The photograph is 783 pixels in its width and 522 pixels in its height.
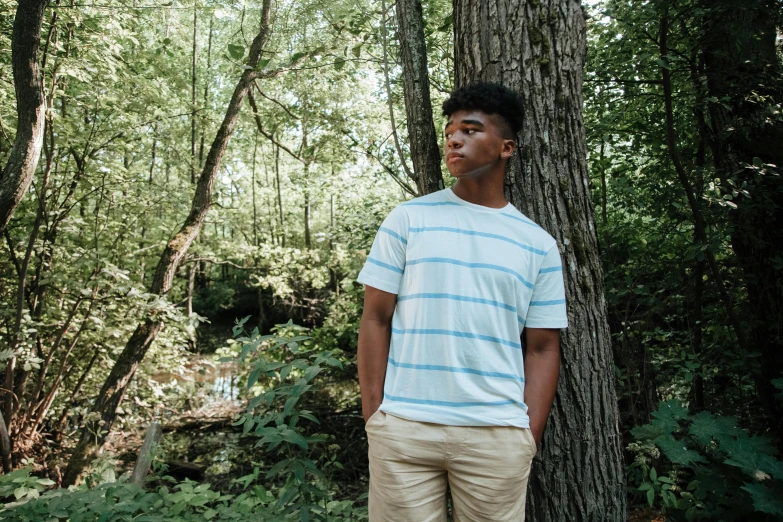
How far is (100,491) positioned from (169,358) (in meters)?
4.76

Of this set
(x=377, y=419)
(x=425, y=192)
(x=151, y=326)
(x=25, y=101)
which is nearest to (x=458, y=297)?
(x=377, y=419)

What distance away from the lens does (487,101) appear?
1.87 meters

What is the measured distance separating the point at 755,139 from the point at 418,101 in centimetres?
253

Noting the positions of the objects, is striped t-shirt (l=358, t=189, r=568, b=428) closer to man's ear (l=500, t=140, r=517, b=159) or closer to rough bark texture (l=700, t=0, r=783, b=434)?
man's ear (l=500, t=140, r=517, b=159)

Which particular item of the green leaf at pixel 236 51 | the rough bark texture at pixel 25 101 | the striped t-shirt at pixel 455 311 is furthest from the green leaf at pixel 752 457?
the rough bark texture at pixel 25 101

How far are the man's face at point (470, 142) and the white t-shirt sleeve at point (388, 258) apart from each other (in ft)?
0.87

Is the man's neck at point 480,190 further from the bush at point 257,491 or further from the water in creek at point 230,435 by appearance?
the water in creek at point 230,435

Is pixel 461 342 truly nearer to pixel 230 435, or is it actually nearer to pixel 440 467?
pixel 440 467

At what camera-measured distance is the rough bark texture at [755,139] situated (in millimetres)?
3551

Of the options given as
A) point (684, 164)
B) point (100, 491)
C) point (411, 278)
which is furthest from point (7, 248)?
point (684, 164)

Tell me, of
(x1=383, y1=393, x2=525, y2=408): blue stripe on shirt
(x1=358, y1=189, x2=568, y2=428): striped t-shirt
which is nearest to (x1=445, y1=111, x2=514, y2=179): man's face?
(x1=358, y1=189, x2=568, y2=428): striped t-shirt

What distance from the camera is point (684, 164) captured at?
4125mm

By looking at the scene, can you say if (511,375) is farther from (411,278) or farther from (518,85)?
(518,85)

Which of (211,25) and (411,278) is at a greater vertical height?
(211,25)
